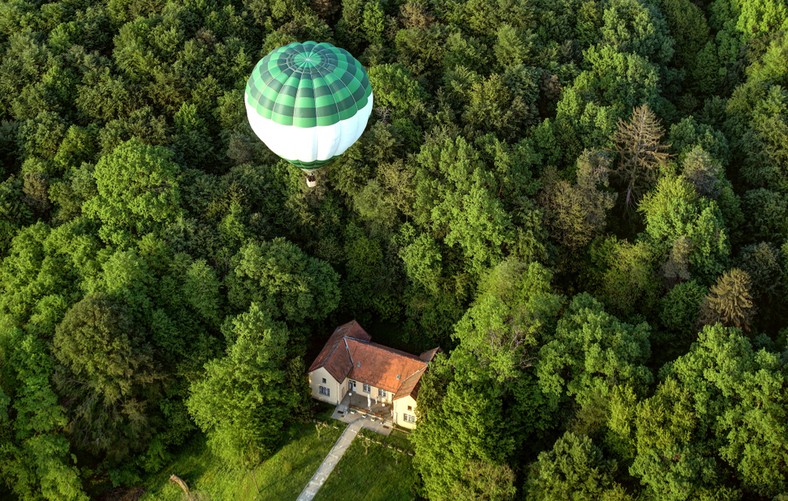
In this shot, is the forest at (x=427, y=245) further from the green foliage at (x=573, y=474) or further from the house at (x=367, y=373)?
the house at (x=367, y=373)

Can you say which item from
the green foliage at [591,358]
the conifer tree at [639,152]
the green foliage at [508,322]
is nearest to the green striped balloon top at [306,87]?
the green foliage at [508,322]

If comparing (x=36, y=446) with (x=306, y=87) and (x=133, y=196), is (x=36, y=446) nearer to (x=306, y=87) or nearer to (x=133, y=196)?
(x=133, y=196)

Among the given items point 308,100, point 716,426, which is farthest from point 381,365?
point 716,426

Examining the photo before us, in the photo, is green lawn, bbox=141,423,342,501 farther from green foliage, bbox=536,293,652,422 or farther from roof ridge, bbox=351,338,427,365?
green foliage, bbox=536,293,652,422

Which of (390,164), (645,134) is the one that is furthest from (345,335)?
(645,134)

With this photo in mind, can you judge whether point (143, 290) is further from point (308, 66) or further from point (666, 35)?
point (666, 35)

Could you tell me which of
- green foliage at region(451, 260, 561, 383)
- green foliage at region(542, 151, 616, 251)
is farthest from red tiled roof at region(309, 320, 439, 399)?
green foliage at region(542, 151, 616, 251)
